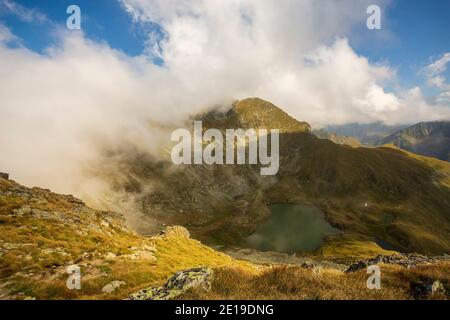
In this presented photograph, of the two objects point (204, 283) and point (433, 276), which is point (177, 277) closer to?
point (204, 283)

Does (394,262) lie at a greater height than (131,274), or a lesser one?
lesser

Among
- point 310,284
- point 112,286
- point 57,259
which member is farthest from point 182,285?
point 57,259

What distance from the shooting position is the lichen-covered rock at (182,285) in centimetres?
1845

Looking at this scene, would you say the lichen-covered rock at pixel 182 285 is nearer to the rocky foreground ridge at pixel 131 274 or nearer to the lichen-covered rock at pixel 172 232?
the rocky foreground ridge at pixel 131 274

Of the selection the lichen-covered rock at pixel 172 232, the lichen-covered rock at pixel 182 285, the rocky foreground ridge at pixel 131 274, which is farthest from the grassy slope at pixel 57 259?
the lichen-covered rock at pixel 172 232

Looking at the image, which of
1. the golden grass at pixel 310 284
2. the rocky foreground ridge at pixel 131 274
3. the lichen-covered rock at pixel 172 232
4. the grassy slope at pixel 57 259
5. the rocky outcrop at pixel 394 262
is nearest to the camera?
the golden grass at pixel 310 284

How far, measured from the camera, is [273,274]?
67.2 feet

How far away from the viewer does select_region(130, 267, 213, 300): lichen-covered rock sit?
60.5ft

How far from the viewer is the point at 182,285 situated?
62.3 ft

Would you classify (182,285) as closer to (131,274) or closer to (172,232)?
(131,274)

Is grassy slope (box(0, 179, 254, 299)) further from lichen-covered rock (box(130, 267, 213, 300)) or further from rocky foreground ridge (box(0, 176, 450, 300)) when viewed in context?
lichen-covered rock (box(130, 267, 213, 300))
